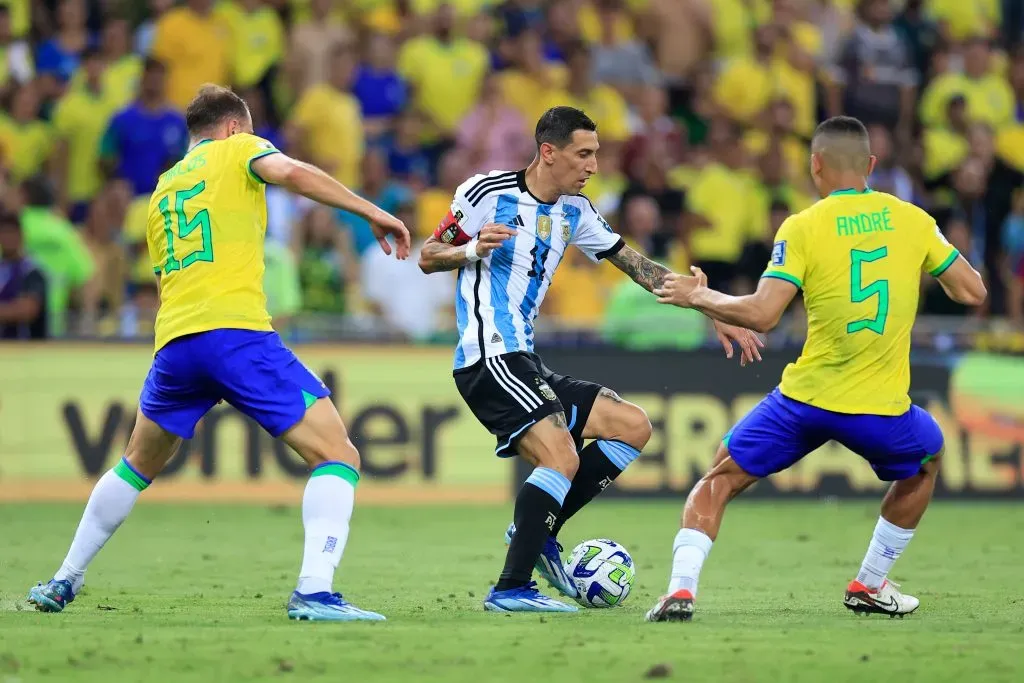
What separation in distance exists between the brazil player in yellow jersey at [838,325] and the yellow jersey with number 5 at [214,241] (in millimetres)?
2012

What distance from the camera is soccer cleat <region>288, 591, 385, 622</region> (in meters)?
7.44

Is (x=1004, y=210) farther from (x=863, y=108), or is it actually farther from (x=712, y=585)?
(x=712, y=585)

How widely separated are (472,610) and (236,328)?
6.07 ft

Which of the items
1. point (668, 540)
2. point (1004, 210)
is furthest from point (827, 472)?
point (1004, 210)

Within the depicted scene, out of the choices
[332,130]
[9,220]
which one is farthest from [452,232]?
[332,130]

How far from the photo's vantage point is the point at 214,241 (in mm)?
7746

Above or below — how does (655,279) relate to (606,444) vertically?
above

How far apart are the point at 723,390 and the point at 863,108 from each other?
573cm

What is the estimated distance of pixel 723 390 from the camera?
15.3 m

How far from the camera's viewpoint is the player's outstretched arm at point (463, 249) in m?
8.11

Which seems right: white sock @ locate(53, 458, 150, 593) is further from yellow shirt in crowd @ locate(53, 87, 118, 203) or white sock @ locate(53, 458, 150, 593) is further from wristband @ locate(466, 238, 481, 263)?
yellow shirt in crowd @ locate(53, 87, 118, 203)

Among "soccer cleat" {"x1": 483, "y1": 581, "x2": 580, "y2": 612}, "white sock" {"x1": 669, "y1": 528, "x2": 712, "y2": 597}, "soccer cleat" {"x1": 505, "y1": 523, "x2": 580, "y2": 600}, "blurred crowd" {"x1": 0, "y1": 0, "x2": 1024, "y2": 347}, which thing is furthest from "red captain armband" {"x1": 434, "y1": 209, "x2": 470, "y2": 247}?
"blurred crowd" {"x1": 0, "y1": 0, "x2": 1024, "y2": 347}

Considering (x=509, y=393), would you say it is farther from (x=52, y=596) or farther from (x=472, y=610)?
(x=52, y=596)

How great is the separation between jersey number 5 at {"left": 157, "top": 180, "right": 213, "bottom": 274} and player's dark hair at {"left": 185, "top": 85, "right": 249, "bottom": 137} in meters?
0.36
